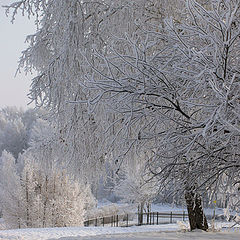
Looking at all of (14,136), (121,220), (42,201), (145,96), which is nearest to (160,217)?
(121,220)

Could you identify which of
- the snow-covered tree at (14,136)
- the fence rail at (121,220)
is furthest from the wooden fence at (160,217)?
the snow-covered tree at (14,136)

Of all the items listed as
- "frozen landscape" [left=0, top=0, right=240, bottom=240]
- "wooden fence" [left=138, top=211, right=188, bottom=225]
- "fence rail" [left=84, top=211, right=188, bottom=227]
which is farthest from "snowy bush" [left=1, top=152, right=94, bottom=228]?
"wooden fence" [left=138, top=211, right=188, bottom=225]

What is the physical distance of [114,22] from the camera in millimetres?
6309

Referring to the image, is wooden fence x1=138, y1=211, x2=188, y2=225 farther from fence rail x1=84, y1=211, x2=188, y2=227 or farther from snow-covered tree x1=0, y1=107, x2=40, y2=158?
snow-covered tree x1=0, y1=107, x2=40, y2=158

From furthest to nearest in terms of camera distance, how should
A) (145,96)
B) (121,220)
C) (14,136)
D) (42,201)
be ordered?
(14,136), (121,220), (42,201), (145,96)

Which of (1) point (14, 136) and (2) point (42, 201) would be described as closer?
(2) point (42, 201)

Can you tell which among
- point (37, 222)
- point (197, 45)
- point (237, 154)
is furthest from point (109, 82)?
point (37, 222)

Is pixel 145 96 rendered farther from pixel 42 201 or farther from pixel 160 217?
pixel 160 217

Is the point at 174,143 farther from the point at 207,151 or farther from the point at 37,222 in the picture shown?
the point at 37,222

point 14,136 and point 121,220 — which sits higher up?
point 14,136

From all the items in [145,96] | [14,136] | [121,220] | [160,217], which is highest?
[14,136]

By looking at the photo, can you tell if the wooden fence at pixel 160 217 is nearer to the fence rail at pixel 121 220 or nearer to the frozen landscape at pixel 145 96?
the fence rail at pixel 121 220

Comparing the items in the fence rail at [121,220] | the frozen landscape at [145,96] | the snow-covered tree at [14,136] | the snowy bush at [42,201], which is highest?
the snow-covered tree at [14,136]

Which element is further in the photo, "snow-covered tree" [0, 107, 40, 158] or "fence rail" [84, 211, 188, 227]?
"snow-covered tree" [0, 107, 40, 158]
